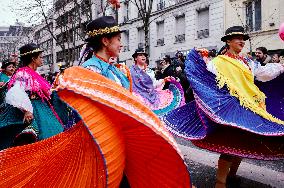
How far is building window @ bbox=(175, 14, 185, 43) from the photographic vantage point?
78.9ft

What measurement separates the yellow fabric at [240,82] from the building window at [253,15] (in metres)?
15.6

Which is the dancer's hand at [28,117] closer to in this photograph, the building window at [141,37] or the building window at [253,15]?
the building window at [253,15]

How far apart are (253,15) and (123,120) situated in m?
18.1

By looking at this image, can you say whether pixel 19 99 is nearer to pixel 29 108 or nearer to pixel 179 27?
pixel 29 108

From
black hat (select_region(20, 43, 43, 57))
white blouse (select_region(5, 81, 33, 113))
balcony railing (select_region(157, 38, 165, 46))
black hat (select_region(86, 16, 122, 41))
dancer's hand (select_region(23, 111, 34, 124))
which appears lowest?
dancer's hand (select_region(23, 111, 34, 124))

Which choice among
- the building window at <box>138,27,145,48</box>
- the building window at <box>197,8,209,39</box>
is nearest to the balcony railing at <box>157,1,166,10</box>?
the building window at <box>138,27,145,48</box>

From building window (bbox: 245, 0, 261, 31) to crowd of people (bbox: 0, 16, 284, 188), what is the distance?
1328cm

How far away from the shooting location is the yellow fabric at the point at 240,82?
3852 mm

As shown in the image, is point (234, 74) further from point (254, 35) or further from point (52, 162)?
point (254, 35)

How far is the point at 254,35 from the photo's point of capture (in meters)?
18.8

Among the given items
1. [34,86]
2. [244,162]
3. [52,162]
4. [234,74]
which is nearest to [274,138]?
[234,74]

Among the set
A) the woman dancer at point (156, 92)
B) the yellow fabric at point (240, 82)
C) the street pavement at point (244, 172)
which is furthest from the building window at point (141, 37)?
the yellow fabric at point (240, 82)

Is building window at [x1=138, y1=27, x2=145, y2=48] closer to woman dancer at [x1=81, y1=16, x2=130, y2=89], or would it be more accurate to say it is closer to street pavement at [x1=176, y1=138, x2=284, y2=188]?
street pavement at [x1=176, y1=138, x2=284, y2=188]

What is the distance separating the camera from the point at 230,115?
3.70 meters
